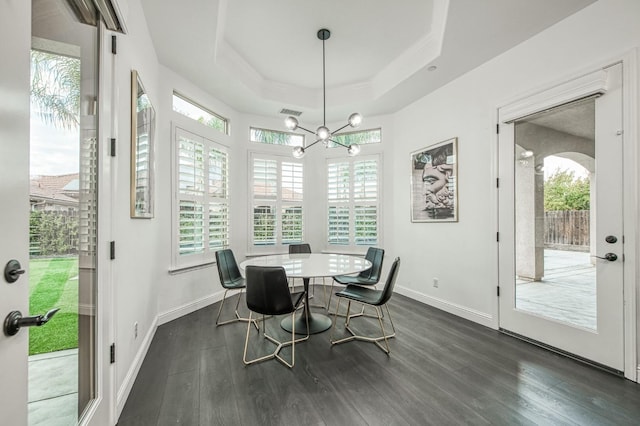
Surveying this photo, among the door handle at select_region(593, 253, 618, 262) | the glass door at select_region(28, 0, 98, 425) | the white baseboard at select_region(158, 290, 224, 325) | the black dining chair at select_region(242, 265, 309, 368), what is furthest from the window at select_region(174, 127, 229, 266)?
the door handle at select_region(593, 253, 618, 262)

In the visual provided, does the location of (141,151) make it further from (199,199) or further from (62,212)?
(199,199)

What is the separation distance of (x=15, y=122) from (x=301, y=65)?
3.48m

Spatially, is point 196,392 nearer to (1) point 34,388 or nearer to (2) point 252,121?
(1) point 34,388

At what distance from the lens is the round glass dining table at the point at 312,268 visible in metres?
2.58

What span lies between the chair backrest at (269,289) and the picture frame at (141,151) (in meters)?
1.05

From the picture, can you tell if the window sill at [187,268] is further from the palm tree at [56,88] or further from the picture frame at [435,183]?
the picture frame at [435,183]

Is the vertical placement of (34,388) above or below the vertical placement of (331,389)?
above

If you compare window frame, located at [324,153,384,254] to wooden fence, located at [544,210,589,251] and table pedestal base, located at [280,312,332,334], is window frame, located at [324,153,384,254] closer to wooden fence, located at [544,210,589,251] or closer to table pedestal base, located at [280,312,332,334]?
table pedestal base, located at [280,312,332,334]

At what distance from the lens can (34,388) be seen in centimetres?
98

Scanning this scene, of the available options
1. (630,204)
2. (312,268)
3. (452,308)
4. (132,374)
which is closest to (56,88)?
(132,374)

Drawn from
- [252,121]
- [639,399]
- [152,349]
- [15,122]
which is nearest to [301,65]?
[252,121]

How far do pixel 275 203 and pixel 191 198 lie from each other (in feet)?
4.88

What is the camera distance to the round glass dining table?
258 centimetres

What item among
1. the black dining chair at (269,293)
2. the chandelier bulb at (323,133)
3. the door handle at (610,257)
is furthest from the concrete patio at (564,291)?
the chandelier bulb at (323,133)
